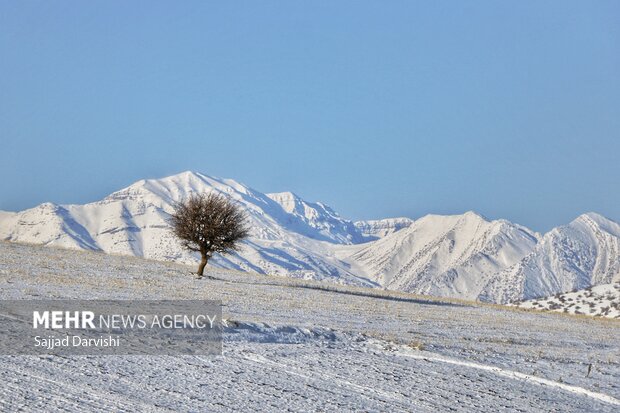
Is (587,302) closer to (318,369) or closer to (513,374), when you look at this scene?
(513,374)

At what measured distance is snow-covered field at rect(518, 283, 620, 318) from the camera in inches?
3041

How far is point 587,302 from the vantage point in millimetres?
83688

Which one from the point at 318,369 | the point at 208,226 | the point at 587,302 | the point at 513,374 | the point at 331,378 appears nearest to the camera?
the point at 331,378

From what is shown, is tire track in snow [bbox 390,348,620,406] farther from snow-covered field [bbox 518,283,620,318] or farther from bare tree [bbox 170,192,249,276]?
snow-covered field [bbox 518,283,620,318]

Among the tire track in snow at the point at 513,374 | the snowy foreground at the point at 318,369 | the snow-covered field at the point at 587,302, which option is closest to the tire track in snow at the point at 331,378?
the snowy foreground at the point at 318,369

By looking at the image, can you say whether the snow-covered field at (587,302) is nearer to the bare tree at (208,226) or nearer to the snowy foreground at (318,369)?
the bare tree at (208,226)

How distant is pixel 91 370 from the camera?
1720 cm

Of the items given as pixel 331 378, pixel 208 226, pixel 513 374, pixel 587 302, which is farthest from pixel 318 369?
pixel 587 302

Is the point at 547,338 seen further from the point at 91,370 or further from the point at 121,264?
the point at 121,264

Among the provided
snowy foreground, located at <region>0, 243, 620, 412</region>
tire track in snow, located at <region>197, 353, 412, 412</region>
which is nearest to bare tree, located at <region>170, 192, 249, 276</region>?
snowy foreground, located at <region>0, 243, 620, 412</region>

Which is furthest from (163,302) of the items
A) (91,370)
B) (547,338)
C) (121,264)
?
(121,264)

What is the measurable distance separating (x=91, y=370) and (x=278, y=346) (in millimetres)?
6687

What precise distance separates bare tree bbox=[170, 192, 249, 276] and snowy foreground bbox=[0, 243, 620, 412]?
50.5 ft

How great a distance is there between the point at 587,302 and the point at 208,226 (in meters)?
47.2
